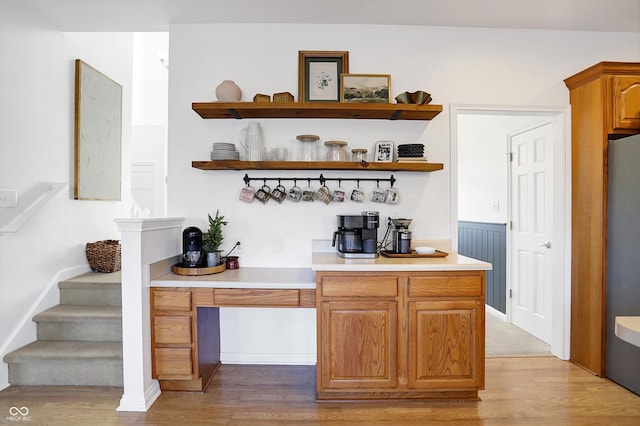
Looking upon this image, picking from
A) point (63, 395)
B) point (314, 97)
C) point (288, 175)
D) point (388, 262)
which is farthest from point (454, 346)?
point (63, 395)

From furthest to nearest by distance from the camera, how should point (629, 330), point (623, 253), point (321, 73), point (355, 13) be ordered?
point (321, 73), point (355, 13), point (623, 253), point (629, 330)

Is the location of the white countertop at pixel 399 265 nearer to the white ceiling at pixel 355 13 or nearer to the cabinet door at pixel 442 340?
the cabinet door at pixel 442 340

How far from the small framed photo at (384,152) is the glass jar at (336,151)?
10.1 inches

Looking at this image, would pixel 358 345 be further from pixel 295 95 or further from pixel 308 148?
pixel 295 95

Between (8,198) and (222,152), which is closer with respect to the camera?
(8,198)

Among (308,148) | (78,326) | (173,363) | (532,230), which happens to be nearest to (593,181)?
(532,230)

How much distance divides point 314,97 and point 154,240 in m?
1.60

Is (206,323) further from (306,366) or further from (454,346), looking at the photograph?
(454,346)

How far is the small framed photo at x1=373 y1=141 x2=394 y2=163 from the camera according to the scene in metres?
2.71

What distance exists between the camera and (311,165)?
2.57m

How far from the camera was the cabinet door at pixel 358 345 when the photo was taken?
2215 millimetres

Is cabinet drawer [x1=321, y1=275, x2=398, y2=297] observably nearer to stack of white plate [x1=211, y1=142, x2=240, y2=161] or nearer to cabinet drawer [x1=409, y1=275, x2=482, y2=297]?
cabinet drawer [x1=409, y1=275, x2=482, y2=297]

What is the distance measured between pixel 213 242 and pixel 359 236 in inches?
42.8

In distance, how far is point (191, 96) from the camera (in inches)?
112
